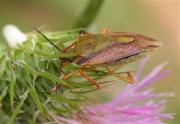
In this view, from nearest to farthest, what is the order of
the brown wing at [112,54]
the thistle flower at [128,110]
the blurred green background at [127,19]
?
the brown wing at [112,54]
the thistle flower at [128,110]
the blurred green background at [127,19]

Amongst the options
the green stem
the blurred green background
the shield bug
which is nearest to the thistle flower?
the shield bug

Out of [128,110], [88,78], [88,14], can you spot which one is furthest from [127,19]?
[88,78]

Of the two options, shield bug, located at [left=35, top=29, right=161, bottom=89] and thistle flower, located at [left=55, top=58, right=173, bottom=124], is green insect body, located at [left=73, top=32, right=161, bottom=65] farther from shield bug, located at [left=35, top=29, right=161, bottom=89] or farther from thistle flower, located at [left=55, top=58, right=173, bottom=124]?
thistle flower, located at [left=55, top=58, right=173, bottom=124]

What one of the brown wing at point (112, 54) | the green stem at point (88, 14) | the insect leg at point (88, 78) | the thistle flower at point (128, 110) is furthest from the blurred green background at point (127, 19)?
the brown wing at point (112, 54)

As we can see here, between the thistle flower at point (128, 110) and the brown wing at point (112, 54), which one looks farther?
the thistle flower at point (128, 110)

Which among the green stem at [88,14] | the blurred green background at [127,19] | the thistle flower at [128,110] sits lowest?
the thistle flower at [128,110]

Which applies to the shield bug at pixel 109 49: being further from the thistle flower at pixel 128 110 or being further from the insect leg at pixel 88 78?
the thistle flower at pixel 128 110

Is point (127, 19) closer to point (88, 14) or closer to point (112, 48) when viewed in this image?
point (88, 14)

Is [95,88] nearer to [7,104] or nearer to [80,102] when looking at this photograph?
[80,102]
